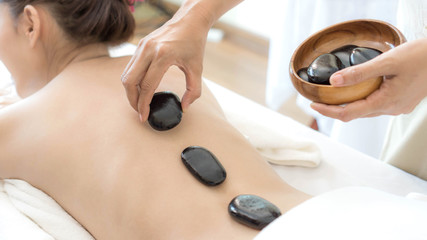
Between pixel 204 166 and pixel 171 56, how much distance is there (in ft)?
0.84

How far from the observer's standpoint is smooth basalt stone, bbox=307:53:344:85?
2.93 ft

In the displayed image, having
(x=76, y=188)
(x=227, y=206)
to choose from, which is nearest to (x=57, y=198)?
Answer: (x=76, y=188)

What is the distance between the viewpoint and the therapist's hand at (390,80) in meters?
0.84

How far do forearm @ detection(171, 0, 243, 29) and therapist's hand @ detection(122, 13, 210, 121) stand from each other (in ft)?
0.05

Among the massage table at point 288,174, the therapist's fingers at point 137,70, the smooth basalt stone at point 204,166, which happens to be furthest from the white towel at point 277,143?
the therapist's fingers at point 137,70

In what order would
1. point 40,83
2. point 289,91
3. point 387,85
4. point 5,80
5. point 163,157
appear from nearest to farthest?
1. point 387,85
2. point 163,157
3. point 40,83
4. point 5,80
5. point 289,91

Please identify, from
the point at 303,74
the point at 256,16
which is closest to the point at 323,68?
the point at 303,74

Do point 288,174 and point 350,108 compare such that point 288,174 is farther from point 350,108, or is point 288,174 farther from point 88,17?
point 88,17

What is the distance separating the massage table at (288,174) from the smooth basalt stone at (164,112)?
35 cm

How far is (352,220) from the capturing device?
79 centimetres

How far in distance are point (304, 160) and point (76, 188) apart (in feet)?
2.28

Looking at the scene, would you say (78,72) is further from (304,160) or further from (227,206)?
(304,160)

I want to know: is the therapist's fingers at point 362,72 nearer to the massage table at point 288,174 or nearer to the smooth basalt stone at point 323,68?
the smooth basalt stone at point 323,68

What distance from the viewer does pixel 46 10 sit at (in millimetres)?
1239
